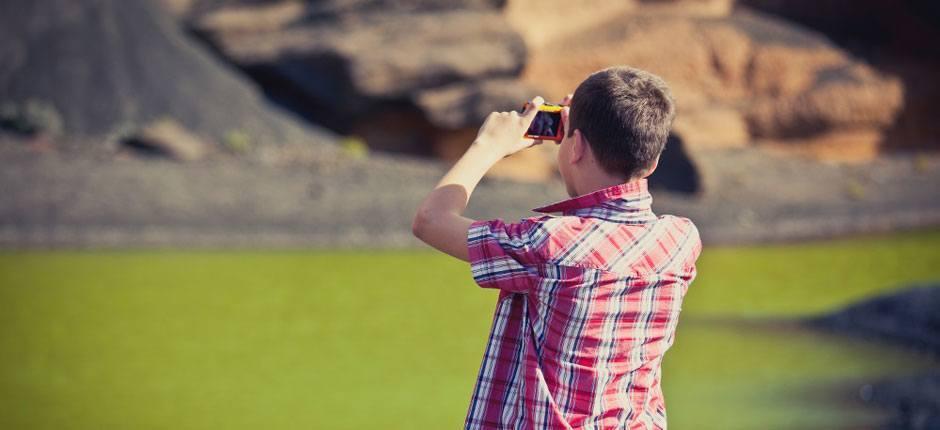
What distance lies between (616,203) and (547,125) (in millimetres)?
196

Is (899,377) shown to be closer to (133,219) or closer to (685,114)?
(133,219)

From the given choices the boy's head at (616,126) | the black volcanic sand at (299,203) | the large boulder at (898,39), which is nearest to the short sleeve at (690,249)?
the boy's head at (616,126)

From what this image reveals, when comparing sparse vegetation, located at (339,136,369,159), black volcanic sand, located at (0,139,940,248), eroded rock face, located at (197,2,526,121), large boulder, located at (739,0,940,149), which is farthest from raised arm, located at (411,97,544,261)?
large boulder, located at (739,0,940,149)

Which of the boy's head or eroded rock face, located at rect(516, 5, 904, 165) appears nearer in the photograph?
the boy's head

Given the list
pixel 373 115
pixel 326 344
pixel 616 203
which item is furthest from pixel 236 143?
pixel 616 203

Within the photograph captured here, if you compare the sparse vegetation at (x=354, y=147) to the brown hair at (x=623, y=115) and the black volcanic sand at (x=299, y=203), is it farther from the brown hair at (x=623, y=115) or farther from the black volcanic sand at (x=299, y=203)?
the brown hair at (x=623, y=115)

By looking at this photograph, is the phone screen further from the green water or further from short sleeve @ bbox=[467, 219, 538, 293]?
the green water

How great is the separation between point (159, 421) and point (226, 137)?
1202 centimetres

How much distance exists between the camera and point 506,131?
2.12 m

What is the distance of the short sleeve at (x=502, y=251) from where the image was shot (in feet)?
6.57

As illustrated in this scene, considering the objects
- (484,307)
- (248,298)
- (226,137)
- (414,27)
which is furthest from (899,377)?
(414,27)

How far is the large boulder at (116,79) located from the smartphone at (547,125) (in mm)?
15482

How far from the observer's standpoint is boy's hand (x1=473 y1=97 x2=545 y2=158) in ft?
6.95

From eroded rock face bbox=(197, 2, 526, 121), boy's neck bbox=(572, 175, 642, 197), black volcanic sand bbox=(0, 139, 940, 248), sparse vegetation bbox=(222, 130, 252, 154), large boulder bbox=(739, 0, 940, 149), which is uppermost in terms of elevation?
large boulder bbox=(739, 0, 940, 149)
